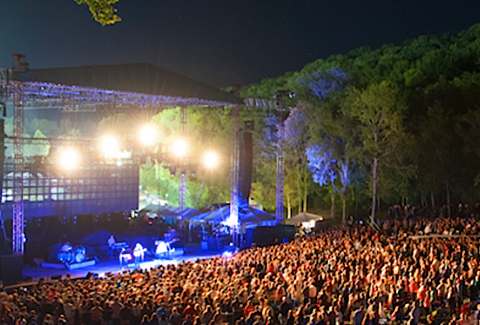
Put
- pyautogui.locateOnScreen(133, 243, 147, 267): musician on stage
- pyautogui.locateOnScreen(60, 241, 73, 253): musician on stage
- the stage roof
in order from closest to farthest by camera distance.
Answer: the stage roof
pyautogui.locateOnScreen(133, 243, 147, 267): musician on stage
pyautogui.locateOnScreen(60, 241, 73, 253): musician on stage

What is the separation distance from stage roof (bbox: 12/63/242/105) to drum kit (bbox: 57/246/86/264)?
6465mm

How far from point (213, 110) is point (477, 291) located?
30.3 m

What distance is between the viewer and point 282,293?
393 inches

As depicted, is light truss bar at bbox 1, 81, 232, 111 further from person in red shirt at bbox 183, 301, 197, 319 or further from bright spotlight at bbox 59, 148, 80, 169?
person in red shirt at bbox 183, 301, 197, 319

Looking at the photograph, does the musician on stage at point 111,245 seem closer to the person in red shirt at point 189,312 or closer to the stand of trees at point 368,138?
the stand of trees at point 368,138

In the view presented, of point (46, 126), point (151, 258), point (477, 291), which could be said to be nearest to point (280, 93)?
point (151, 258)

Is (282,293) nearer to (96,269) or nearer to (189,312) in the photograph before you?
(189,312)

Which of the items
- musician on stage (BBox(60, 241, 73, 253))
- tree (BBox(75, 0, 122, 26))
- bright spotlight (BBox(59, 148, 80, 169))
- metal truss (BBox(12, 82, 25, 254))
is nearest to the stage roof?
metal truss (BBox(12, 82, 25, 254))

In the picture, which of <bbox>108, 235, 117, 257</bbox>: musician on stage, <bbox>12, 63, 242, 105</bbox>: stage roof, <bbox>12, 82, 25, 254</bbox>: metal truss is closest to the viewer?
<bbox>12, 82, 25, 254</bbox>: metal truss

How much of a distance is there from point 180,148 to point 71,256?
6.93 metres

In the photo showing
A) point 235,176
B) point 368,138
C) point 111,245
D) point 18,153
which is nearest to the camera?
point 18,153

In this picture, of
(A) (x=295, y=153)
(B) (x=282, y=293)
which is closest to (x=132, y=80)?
(B) (x=282, y=293)

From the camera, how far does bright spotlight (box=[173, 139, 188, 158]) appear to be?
22.4 metres

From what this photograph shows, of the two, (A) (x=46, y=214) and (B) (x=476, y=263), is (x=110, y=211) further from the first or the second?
(B) (x=476, y=263)
